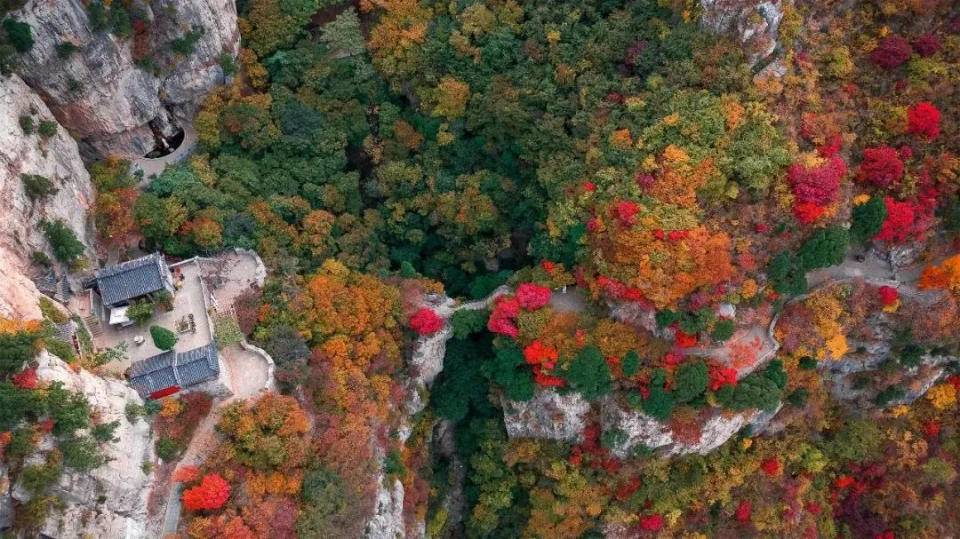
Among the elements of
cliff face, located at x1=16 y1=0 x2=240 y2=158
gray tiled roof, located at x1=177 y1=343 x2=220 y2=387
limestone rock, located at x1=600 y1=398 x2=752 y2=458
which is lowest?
limestone rock, located at x1=600 y1=398 x2=752 y2=458

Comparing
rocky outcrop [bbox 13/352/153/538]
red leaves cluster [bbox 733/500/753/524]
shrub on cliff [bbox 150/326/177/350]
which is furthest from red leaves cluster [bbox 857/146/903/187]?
rocky outcrop [bbox 13/352/153/538]

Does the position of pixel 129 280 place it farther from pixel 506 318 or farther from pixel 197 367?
pixel 506 318

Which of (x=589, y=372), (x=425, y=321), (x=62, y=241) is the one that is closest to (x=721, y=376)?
(x=589, y=372)

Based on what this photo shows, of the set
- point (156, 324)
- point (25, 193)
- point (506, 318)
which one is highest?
point (25, 193)

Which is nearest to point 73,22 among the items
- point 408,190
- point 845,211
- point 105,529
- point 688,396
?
point 408,190

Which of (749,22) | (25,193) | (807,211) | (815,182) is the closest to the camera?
(25,193)

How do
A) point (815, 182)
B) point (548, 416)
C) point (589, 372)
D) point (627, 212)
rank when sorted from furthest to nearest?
point (548, 416), point (589, 372), point (627, 212), point (815, 182)

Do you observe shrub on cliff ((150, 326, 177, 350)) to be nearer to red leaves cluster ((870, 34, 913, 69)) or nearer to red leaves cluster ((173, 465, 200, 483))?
red leaves cluster ((173, 465, 200, 483))

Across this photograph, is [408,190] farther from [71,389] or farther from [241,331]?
[71,389]
